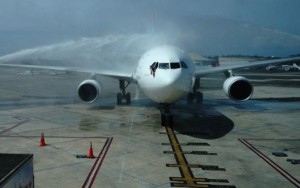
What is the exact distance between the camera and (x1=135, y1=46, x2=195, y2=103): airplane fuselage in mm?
17016

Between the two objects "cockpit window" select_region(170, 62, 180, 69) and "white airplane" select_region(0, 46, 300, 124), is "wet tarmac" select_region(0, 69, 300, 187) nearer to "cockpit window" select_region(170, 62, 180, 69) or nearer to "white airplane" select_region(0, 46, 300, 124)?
"white airplane" select_region(0, 46, 300, 124)

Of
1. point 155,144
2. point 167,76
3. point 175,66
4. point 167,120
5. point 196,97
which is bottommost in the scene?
point 155,144

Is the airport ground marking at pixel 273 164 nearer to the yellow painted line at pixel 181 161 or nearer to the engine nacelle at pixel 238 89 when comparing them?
the yellow painted line at pixel 181 161

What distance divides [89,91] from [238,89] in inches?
403

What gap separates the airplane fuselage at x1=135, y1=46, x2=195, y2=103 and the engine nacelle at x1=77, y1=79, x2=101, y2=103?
5358 mm

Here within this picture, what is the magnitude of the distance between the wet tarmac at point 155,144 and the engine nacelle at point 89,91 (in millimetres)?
1048

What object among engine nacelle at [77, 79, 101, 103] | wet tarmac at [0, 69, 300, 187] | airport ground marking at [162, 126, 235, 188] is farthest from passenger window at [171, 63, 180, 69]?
engine nacelle at [77, 79, 101, 103]

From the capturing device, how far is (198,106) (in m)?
27.6

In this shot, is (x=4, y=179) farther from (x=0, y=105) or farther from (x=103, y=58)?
(x=103, y=58)

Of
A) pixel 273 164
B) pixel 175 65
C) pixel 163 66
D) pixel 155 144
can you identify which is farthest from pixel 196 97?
pixel 273 164

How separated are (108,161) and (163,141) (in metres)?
3.78

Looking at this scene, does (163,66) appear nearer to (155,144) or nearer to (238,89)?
(155,144)

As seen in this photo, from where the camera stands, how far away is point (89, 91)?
2461cm

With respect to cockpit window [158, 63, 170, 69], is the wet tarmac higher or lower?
lower
